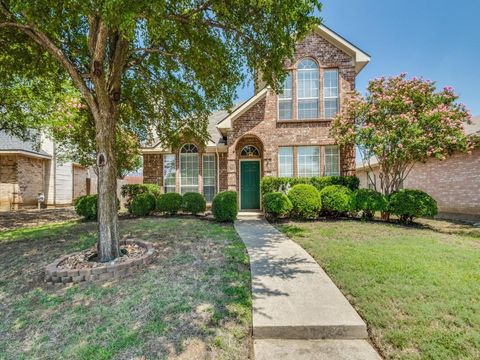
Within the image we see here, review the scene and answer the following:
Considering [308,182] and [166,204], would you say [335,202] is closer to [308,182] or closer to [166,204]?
[308,182]

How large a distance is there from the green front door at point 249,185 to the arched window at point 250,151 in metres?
0.42

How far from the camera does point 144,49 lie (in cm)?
610

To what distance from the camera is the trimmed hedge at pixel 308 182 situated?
1139 centimetres

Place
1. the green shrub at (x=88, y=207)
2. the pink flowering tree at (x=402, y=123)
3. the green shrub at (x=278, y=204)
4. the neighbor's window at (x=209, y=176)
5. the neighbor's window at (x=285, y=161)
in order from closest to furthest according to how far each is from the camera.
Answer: the pink flowering tree at (x=402, y=123) → the green shrub at (x=278, y=204) → the green shrub at (x=88, y=207) → the neighbor's window at (x=285, y=161) → the neighbor's window at (x=209, y=176)

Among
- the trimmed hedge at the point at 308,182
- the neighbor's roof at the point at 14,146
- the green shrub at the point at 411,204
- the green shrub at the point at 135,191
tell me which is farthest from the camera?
the neighbor's roof at the point at 14,146

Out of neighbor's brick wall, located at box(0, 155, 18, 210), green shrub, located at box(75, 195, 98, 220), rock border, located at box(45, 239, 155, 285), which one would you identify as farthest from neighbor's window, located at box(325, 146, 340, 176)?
neighbor's brick wall, located at box(0, 155, 18, 210)

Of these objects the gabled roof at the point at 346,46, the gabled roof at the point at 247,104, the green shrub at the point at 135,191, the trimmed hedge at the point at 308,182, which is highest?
the gabled roof at the point at 346,46

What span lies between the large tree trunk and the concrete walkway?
3005 millimetres

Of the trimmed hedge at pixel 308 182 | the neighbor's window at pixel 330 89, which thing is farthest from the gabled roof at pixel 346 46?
→ the trimmed hedge at pixel 308 182

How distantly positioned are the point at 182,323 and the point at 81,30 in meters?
7.80

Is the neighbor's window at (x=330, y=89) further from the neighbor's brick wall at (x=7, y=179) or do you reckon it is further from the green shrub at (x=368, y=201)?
the neighbor's brick wall at (x=7, y=179)

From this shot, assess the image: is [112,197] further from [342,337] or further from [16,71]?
[16,71]

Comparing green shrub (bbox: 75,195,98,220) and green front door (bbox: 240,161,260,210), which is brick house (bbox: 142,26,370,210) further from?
green shrub (bbox: 75,195,98,220)

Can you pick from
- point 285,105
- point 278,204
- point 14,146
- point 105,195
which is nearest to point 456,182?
point 285,105
